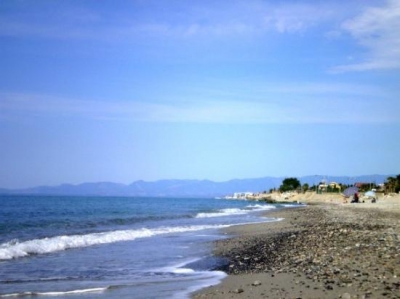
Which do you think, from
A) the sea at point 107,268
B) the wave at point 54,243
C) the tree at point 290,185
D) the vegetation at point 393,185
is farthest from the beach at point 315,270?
the tree at point 290,185

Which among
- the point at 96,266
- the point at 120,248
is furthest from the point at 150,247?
the point at 96,266

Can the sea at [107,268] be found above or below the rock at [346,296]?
below

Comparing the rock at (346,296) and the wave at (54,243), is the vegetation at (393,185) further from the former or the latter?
the rock at (346,296)

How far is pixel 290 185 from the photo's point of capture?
184 meters

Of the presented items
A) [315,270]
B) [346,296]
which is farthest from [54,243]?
[346,296]

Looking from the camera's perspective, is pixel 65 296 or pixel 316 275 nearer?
pixel 65 296

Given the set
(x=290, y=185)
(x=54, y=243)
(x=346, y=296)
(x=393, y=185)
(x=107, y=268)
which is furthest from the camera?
(x=290, y=185)

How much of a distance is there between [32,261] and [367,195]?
80366 millimetres

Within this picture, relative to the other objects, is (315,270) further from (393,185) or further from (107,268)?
(393,185)

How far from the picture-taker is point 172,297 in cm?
995

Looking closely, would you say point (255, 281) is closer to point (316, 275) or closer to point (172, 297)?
point (316, 275)

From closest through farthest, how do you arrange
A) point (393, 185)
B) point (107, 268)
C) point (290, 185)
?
point (107, 268)
point (393, 185)
point (290, 185)

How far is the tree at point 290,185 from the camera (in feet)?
601

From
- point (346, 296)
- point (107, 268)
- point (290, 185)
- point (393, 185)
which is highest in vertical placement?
point (346, 296)
